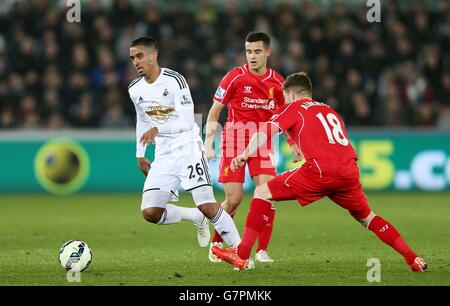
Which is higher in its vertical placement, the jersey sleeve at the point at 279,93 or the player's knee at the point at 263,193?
the jersey sleeve at the point at 279,93

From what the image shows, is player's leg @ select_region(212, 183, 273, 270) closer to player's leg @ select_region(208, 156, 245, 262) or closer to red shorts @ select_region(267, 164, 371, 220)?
red shorts @ select_region(267, 164, 371, 220)

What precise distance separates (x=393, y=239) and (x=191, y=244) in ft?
10.1

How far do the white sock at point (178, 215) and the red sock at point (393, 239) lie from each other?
2064 millimetres

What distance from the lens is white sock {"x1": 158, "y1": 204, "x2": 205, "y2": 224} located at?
29.5 ft

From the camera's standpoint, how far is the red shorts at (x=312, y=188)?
7.73 meters

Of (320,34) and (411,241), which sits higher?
(320,34)

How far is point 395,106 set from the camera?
1797 centimetres

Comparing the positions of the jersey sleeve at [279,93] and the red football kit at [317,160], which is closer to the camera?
the red football kit at [317,160]

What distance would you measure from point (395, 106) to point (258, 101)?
9.28 metres

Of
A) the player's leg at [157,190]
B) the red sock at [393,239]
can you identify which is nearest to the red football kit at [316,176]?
the red sock at [393,239]

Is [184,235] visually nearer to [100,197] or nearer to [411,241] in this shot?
[411,241]

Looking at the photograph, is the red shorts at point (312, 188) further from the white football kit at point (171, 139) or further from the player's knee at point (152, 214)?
the player's knee at point (152, 214)

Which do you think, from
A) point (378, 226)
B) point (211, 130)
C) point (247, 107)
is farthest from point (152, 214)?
point (378, 226)
